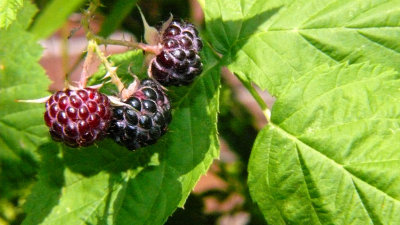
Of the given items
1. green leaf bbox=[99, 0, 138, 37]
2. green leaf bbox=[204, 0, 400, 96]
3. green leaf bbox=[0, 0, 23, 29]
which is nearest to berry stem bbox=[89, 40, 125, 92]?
green leaf bbox=[0, 0, 23, 29]

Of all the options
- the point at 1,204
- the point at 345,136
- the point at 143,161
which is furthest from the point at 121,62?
the point at 1,204

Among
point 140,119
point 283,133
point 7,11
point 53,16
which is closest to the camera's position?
point 7,11

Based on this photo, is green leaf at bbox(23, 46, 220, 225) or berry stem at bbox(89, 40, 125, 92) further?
green leaf at bbox(23, 46, 220, 225)

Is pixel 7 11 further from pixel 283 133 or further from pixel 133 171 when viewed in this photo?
pixel 283 133

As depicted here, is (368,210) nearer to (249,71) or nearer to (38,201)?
(249,71)

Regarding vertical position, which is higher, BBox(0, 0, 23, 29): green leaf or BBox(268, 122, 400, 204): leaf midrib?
BBox(0, 0, 23, 29): green leaf

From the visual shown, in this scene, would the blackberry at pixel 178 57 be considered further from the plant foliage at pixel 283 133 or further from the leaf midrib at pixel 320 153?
the leaf midrib at pixel 320 153

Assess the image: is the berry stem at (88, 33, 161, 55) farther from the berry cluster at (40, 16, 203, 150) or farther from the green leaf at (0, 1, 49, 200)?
the green leaf at (0, 1, 49, 200)

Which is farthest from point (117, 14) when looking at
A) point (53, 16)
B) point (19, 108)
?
point (19, 108)
